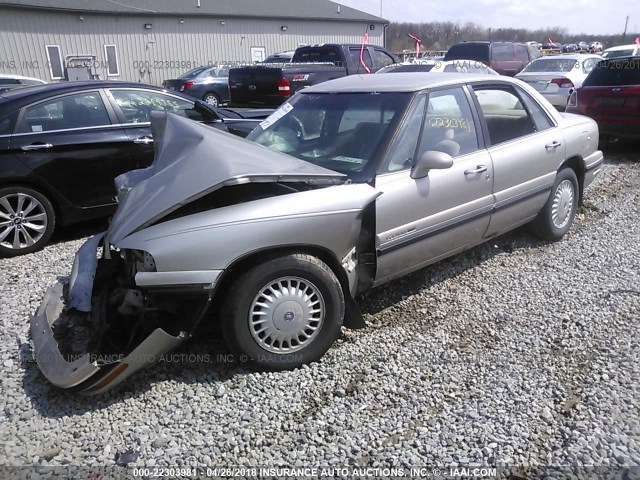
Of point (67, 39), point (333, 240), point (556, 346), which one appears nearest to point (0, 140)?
point (333, 240)

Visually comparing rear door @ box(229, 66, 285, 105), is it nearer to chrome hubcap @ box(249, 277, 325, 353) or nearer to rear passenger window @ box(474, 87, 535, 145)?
rear passenger window @ box(474, 87, 535, 145)

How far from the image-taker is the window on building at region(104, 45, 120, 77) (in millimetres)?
24828

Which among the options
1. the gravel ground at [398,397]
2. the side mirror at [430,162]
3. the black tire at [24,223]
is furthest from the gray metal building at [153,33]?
the side mirror at [430,162]

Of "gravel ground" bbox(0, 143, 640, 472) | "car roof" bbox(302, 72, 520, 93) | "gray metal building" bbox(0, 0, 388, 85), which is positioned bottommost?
"gravel ground" bbox(0, 143, 640, 472)

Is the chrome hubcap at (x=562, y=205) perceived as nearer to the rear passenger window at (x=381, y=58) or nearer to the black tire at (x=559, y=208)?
the black tire at (x=559, y=208)

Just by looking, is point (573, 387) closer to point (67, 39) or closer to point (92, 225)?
point (92, 225)

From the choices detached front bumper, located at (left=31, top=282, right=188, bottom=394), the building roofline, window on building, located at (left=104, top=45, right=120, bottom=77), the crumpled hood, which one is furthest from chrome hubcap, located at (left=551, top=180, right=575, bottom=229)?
window on building, located at (left=104, top=45, right=120, bottom=77)

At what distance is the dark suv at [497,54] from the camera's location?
1695 cm

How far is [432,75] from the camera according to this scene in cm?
429

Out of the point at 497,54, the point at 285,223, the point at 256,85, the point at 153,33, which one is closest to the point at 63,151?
the point at 285,223

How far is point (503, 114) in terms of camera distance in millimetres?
4477

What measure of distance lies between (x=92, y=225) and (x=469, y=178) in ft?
14.5

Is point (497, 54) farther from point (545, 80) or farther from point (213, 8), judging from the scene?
point (213, 8)

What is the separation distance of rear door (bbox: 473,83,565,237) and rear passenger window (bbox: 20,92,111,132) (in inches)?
153
